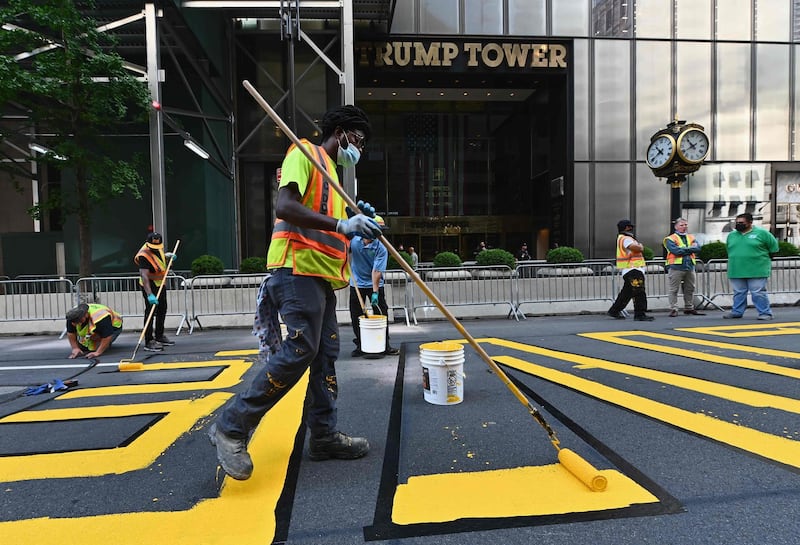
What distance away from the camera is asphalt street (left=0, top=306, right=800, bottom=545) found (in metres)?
2.12

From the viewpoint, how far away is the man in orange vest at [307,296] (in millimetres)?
2482

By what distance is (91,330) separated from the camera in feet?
21.6

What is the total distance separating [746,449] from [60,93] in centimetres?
1349

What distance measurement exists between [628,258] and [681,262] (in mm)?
1630

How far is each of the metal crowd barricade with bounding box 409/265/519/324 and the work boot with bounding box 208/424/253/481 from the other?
7.95 meters

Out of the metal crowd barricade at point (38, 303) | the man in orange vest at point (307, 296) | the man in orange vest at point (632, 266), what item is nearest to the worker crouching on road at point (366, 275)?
the man in orange vest at point (307, 296)

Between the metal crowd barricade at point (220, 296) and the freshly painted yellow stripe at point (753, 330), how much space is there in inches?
317

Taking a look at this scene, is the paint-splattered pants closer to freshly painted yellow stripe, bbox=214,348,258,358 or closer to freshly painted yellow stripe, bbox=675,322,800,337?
freshly painted yellow stripe, bbox=214,348,258,358

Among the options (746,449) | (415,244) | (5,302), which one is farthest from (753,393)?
(415,244)

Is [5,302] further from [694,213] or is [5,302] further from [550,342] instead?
[694,213]

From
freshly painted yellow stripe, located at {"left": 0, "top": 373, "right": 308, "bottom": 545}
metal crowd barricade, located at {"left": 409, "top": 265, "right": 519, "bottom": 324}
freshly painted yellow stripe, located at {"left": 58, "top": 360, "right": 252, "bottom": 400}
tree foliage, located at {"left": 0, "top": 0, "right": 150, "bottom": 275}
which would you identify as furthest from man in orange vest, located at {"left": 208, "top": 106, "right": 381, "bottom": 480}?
tree foliage, located at {"left": 0, "top": 0, "right": 150, "bottom": 275}

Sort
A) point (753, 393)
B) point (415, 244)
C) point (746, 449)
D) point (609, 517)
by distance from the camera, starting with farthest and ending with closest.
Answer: point (415, 244) → point (753, 393) → point (746, 449) → point (609, 517)

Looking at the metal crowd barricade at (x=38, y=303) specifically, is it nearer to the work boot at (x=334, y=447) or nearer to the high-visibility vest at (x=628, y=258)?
the work boot at (x=334, y=447)

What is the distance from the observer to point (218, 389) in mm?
4652
